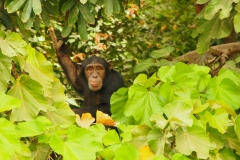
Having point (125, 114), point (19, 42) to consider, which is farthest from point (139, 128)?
point (19, 42)

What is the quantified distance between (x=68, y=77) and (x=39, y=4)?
8.52ft

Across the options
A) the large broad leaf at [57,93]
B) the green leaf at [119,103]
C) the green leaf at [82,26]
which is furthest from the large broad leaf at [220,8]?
the large broad leaf at [57,93]

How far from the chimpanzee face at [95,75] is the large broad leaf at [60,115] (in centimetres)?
331

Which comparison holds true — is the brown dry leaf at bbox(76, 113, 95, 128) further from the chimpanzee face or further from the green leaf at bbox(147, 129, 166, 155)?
the chimpanzee face

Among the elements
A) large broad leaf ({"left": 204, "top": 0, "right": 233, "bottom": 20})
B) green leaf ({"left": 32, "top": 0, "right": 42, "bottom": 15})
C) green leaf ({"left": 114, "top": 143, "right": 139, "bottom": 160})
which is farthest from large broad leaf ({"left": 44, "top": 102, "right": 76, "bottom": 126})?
large broad leaf ({"left": 204, "top": 0, "right": 233, "bottom": 20})

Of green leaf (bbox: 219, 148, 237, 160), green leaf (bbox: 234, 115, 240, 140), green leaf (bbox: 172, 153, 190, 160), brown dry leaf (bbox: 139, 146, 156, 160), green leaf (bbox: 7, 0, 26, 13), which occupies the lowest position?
green leaf (bbox: 219, 148, 237, 160)

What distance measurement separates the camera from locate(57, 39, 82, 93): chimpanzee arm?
6559 millimetres

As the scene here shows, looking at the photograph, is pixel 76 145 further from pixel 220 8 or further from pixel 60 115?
pixel 220 8

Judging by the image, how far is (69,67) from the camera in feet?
22.3

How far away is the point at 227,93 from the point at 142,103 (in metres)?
0.57

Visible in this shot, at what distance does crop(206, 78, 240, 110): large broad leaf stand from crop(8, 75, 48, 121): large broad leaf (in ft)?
3.37

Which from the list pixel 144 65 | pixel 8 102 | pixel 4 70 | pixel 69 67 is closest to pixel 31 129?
pixel 8 102

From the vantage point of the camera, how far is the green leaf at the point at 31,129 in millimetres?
2320

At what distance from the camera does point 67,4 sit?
15.5 ft
